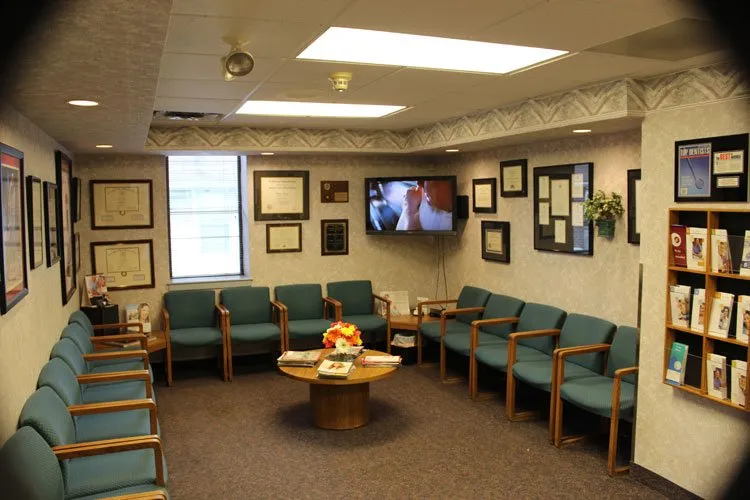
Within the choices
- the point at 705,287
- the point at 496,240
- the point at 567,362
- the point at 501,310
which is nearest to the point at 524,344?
the point at 501,310

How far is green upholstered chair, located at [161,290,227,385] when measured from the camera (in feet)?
19.1

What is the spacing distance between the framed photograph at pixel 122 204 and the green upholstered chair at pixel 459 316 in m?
2.95

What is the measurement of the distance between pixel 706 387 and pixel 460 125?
119 inches

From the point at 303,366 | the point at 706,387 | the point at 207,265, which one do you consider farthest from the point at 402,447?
the point at 207,265

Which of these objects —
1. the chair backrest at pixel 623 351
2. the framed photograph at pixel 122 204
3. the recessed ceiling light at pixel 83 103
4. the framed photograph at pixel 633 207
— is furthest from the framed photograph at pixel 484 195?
the recessed ceiling light at pixel 83 103

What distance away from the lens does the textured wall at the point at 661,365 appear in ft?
10.5

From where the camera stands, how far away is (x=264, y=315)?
6.42 meters

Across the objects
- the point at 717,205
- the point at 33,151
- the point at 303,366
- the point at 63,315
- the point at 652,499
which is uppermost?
the point at 33,151

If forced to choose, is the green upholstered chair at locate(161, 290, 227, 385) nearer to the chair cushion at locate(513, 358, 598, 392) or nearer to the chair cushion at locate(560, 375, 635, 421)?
the chair cushion at locate(513, 358, 598, 392)

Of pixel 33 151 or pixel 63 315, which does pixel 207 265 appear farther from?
pixel 33 151

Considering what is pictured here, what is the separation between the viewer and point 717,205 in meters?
3.12

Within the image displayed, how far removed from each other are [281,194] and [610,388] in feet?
12.8

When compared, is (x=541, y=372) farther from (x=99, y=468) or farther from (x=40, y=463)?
(x=40, y=463)

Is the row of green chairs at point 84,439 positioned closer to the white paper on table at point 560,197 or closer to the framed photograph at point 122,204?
the framed photograph at point 122,204
